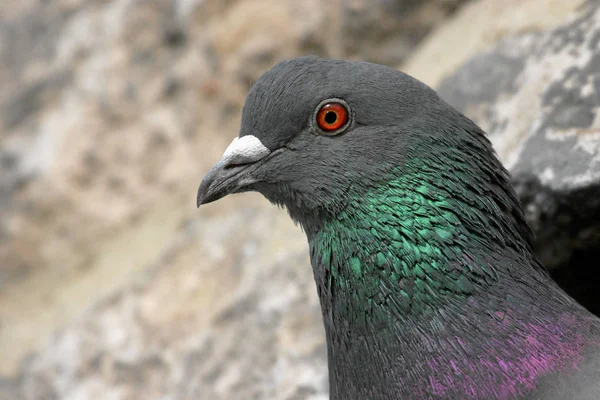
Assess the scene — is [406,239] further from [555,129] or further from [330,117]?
[555,129]

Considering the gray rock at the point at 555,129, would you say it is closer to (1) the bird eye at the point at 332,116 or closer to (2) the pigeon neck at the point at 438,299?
(2) the pigeon neck at the point at 438,299

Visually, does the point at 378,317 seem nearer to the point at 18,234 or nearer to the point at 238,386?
the point at 238,386

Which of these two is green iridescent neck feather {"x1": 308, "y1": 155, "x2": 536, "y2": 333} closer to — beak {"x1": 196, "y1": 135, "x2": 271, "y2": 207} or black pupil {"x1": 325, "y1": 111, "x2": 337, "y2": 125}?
black pupil {"x1": 325, "y1": 111, "x2": 337, "y2": 125}

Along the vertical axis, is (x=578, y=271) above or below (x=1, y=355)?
below

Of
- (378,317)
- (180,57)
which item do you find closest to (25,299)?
(180,57)

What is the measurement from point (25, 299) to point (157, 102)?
7.36ft

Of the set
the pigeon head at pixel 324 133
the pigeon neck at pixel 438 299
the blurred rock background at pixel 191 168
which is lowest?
the pigeon neck at pixel 438 299

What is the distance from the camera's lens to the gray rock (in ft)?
11.4

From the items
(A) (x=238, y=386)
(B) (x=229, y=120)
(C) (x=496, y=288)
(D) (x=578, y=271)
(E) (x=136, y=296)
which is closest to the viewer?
(C) (x=496, y=288)

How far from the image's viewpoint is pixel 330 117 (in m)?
2.96

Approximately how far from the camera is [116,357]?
201 inches

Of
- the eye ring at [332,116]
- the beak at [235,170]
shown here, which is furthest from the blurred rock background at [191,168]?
the beak at [235,170]

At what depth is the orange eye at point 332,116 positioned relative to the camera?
294 cm

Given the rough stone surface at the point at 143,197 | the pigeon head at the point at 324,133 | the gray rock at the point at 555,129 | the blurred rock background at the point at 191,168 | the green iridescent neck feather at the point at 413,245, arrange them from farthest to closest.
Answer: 1. the rough stone surface at the point at 143,197
2. the blurred rock background at the point at 191,168
3. the gray rock at the point at 555,129
4. the pigeon head at the point at 324,133
5. the green iridescent neck feather at the point at 413,245
